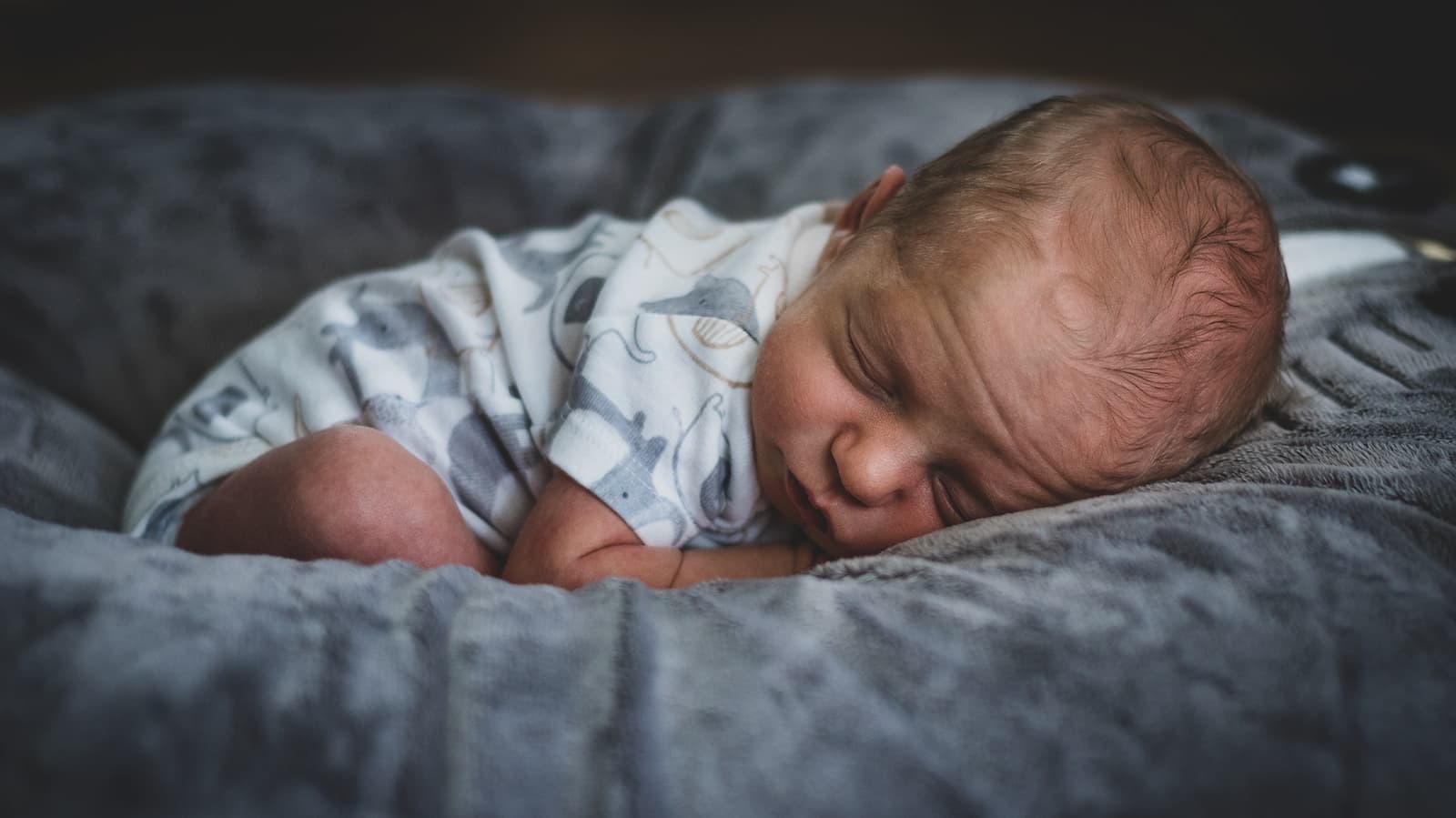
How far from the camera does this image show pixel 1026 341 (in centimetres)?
85

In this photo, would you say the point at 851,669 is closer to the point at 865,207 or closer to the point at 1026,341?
the point at 1026,341

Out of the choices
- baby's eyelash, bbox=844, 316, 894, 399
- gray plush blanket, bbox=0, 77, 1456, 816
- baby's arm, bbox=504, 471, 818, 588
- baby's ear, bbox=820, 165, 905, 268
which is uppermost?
baby's ear, bbox=820, 165, 905, 268

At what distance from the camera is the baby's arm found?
Answer: 92 centimetres

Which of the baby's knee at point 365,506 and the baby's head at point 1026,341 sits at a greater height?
the baby's head at point 1026,341

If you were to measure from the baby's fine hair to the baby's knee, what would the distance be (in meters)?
0.48

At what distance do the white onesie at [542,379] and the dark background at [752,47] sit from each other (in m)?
2.18

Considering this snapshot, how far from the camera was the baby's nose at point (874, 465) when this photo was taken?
852mm

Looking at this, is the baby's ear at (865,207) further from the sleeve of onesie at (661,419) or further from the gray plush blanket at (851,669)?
the gray plush blanket at (851,669)

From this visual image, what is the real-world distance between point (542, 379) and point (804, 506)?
11.5 inches

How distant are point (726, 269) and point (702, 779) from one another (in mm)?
551

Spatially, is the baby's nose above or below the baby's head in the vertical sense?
below

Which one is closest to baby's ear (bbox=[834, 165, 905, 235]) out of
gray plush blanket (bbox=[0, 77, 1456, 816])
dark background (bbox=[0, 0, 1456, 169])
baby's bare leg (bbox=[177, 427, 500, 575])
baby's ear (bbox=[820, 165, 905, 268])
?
baby's ear (bbox=[820, 165, 905, 268])

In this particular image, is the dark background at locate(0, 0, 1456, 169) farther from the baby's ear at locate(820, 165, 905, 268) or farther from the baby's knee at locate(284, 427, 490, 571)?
the baby's knee at locate(284, 427, 490, 571)

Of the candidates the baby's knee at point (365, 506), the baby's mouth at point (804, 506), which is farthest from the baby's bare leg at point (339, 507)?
the baby's mouth at point (804, 506)
